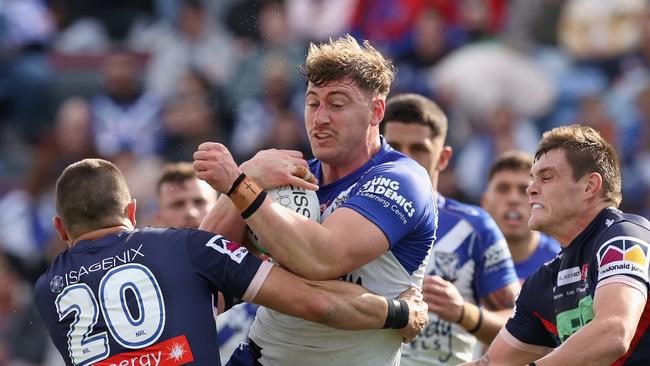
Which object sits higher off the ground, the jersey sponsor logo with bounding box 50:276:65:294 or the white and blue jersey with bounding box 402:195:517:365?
the white and blue jersey with bounding box 402:195:517:365

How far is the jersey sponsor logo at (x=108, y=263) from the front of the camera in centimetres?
554

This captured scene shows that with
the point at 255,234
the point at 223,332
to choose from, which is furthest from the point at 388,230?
the point at 223,332

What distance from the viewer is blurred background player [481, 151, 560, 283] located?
29.9 ft

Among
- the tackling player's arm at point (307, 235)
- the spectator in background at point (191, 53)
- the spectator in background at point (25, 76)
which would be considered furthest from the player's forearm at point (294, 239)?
the spectator in background at point (25, 76)

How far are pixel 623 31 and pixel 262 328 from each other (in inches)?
355

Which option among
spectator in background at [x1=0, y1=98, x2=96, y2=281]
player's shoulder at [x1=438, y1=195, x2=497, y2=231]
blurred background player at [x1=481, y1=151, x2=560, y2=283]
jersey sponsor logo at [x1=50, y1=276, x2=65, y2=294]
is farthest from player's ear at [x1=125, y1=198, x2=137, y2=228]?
spectator in background at [x1=0, y1=98, x2=96, y2=281]

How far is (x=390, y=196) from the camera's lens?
226 inches

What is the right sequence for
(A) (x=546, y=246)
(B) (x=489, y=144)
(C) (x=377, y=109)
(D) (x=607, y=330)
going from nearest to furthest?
1. (D) (x=607, y=330)
2. (C) (x=377, y=109)
3. (A) (x=546, y=246)
4. (B) (x=489, y=144)

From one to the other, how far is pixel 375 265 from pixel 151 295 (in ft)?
3.85

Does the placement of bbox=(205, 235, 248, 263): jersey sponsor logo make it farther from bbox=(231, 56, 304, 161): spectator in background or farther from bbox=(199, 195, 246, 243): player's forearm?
bbox=(231, 56, 304, 161): spectator in background

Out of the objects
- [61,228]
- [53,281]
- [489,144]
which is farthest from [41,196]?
[53,281]

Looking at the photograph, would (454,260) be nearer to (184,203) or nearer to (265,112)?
(184,203)

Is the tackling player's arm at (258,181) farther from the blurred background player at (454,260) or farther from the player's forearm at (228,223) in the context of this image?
the blurred background player at (454,260)

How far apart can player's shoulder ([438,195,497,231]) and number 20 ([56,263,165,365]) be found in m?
3.00
